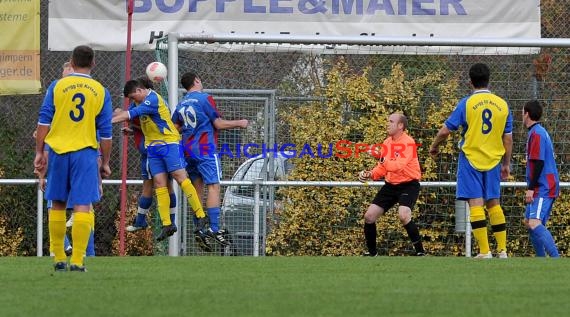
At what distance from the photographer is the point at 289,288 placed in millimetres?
8094

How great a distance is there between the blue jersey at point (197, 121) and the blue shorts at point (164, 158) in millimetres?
247

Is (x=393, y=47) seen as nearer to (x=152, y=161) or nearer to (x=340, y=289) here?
(x=152, y=161)

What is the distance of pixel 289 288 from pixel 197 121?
5.41m

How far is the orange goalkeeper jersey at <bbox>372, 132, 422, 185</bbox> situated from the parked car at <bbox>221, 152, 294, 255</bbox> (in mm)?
2400

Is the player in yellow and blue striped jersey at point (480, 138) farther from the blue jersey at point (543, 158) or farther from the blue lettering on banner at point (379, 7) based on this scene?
the blue lettering on banner at point (379, 7)

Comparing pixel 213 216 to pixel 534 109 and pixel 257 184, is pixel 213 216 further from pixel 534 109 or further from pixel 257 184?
pixel 534 109

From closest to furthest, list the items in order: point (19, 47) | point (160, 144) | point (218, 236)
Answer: point (160, 144)
point (218, 236)
point (19, 47)

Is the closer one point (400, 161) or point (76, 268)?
point (76, 268)

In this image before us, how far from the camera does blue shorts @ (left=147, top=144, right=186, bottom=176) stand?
12.9m

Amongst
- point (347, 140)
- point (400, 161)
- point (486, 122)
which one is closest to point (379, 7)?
point (347, 140)

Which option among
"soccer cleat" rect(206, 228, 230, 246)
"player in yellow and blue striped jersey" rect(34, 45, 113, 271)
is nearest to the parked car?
"soccer cleat" rect(206, 228, 230, 246)

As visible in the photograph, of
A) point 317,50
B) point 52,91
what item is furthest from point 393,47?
point 52,91

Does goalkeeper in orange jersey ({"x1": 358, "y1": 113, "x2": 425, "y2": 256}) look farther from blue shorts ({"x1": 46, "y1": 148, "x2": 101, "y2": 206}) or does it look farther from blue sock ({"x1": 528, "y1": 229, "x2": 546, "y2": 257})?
blue shorts ({"x1": 46, "y1": 148, "x2": 101, "y2": 206})

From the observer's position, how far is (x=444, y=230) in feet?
50.9
